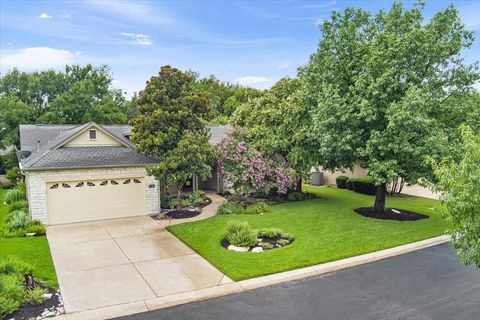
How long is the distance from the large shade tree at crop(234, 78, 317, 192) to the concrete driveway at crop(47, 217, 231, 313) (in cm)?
735

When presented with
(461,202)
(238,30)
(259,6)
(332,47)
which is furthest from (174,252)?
(238,30)

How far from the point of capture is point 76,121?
37.6 meters

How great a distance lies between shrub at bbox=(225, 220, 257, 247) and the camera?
11.6 m

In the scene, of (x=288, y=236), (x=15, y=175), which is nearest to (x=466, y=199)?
(x=288, y=236)

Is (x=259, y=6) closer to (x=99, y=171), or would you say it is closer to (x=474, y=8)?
(x=474, y=8)

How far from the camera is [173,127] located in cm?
1609

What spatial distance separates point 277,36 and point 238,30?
2.51 m

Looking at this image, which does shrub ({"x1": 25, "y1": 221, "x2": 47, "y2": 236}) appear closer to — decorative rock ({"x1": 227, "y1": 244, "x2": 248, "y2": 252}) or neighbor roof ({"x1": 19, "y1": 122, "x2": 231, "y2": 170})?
neighbor roof ({"x1": 19, "y1": 122, "x2": 231, "y2": 170})

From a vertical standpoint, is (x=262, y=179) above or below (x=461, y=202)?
below

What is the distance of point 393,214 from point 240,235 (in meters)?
8.06

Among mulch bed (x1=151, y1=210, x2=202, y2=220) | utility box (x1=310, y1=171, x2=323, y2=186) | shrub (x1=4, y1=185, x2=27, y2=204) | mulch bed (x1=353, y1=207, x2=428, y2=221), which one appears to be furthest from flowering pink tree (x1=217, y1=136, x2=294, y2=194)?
shrub (x1=4, y1=185, x2=27, y2=204)

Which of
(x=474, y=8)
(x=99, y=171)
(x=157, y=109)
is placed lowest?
(x=99, y=171)

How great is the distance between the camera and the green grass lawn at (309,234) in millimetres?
10375

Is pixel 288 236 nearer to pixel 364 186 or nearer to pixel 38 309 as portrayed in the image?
pixel 38 309
